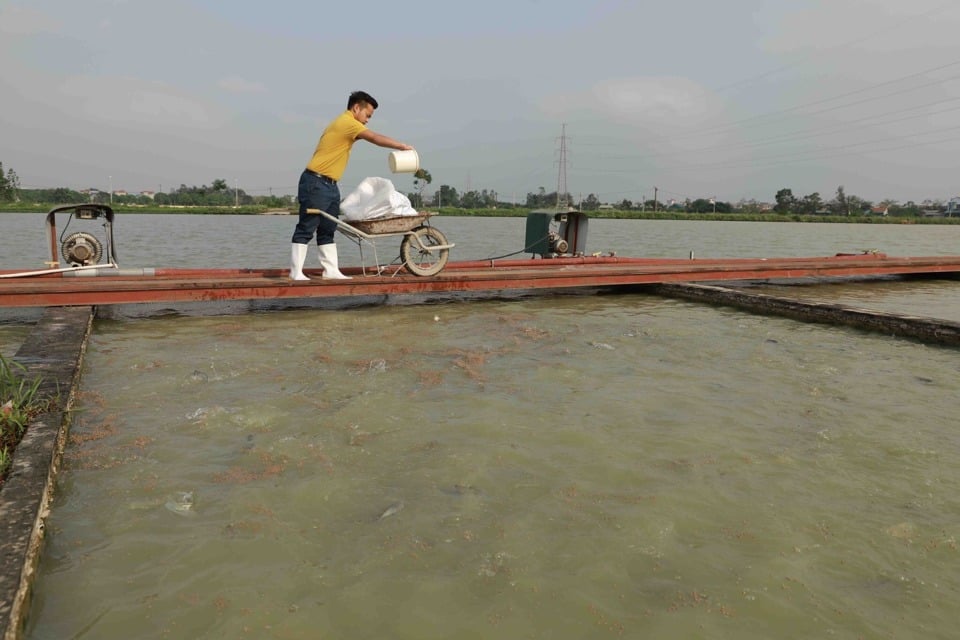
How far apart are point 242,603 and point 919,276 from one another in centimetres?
1760

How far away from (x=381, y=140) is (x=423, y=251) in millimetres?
1692

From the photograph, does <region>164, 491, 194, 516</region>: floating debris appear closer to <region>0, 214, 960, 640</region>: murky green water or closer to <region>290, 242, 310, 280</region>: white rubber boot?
<region>0, 214, 960, 640</region>: murky green water

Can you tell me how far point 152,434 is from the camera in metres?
3.53

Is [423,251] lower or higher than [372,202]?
lower

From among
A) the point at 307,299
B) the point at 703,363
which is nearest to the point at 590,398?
the point at 703,363

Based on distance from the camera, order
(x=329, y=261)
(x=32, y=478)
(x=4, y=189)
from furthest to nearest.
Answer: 1. (x=4, y=189)
2. (x=329, y=261)
3. (x=32, y=478)

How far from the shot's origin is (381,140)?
7.12 m

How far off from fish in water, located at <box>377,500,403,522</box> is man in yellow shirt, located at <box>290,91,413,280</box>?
4.96 metres

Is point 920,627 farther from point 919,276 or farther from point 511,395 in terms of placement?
point 919,276

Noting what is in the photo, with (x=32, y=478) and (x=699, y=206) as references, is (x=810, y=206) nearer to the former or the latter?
(x=699, y=206)

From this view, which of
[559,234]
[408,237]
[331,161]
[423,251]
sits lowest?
[423,251]

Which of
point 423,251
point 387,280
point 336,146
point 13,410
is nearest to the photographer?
point 13,410

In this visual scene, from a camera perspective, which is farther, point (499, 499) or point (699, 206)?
point (699, 206)

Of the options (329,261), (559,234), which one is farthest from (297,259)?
(559,234)
